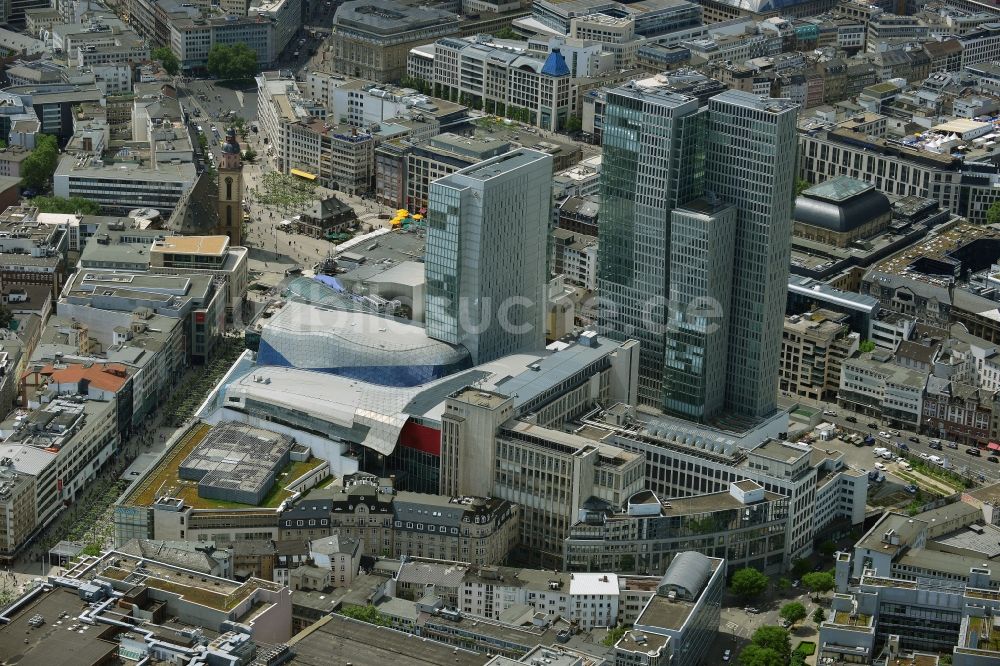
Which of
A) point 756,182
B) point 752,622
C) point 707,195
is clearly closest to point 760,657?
point 752,622

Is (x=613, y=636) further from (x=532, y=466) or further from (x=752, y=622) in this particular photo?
(x=532, y=466)

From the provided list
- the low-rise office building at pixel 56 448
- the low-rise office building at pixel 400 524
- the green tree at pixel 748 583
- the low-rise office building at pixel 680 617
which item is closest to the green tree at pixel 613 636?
the low-rise office building at pixel 680 617

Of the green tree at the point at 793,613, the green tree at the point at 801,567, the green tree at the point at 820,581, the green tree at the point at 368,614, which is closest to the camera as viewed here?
the green tree at the point at 368,614

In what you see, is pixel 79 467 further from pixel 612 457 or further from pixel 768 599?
pixel 768 599

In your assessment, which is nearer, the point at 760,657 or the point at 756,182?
the point at 760,657

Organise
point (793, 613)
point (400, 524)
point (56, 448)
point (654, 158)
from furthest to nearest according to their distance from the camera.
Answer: point (654, 158) → point (56, 448) → point (400, 524) → point (793, 613)

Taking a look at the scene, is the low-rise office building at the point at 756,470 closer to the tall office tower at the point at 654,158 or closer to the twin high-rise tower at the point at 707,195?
the twin high-rise tower at the point at 707,195

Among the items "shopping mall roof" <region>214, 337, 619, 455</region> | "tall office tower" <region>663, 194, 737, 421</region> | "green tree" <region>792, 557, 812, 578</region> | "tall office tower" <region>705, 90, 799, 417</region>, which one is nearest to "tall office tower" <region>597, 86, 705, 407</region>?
"tall office tower" <region>663, 194, 737, 421</region>
